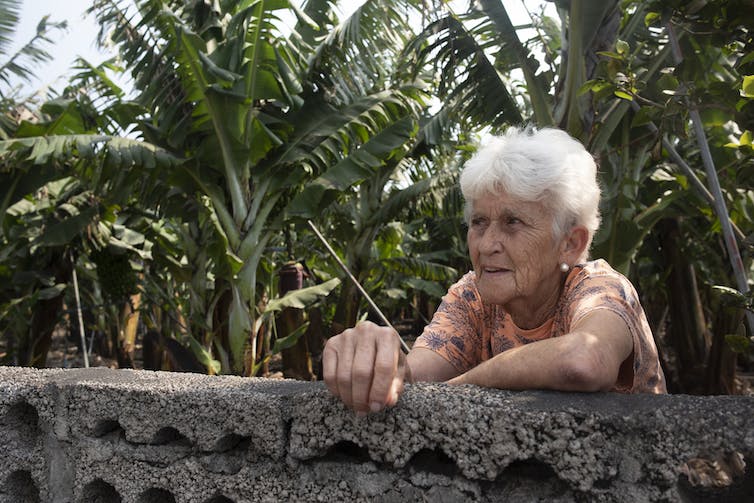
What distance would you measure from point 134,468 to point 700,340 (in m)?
8.56

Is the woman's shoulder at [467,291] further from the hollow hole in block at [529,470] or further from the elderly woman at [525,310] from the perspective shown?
the hollow hole in block at [529,470]

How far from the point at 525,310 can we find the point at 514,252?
0.23 metres

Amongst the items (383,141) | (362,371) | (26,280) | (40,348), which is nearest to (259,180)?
(383,141)

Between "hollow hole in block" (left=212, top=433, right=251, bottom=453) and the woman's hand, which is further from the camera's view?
"hollow hole in block" (left=212, top=433, right=251, bottom=453)

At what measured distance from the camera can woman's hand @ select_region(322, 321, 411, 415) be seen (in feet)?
4.52

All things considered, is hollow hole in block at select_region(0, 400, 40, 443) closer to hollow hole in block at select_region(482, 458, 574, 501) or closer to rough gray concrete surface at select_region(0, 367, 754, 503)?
rough gray concrete surface at select_region(0, 367, 754, 503)

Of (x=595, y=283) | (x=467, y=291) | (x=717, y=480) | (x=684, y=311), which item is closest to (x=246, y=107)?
(x=467, y=291)

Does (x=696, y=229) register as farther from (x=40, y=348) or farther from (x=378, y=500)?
(x=40, y=348)

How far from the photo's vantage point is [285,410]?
160cm

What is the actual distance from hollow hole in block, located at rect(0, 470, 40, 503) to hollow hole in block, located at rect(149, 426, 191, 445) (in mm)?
557

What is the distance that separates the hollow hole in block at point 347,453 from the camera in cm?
154

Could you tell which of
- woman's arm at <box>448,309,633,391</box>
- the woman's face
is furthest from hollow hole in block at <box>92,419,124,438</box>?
the woman's face

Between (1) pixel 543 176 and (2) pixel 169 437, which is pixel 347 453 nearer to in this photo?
(2) pixel 169 437

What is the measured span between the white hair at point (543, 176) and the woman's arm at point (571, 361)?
405 mm
